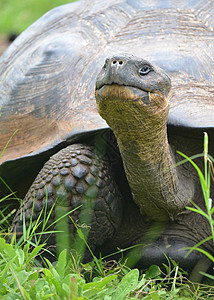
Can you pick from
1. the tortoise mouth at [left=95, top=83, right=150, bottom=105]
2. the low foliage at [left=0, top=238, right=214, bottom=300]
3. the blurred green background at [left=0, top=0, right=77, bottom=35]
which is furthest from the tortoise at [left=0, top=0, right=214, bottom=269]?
the blurred green background at [left=0, top=0, right=77, bottom=35]

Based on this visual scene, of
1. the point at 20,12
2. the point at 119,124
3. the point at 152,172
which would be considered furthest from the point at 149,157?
the point at 20,12

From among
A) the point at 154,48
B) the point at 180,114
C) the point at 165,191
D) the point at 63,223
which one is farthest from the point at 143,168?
the point at 154,48

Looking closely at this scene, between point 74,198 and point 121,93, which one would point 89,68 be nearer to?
point 74,198

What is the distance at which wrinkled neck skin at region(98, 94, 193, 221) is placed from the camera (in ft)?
Answer: 7.55

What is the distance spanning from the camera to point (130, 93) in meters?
2.19

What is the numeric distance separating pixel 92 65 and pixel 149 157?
87 cm

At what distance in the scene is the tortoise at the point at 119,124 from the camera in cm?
239

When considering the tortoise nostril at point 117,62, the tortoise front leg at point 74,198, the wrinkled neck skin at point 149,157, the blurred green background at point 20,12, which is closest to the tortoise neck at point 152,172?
the wrinkled neck skin at point 149,157

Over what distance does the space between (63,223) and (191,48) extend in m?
1.29

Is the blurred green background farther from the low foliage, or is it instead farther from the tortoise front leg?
the low foliage

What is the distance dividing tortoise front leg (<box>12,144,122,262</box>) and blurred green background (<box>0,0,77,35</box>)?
5.81 m

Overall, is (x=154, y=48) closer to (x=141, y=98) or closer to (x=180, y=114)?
(x=180, y=114)

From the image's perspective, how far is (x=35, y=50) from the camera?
3.53 m

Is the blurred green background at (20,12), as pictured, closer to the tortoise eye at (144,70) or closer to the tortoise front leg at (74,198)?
the tortoise front leg at (74,198)
